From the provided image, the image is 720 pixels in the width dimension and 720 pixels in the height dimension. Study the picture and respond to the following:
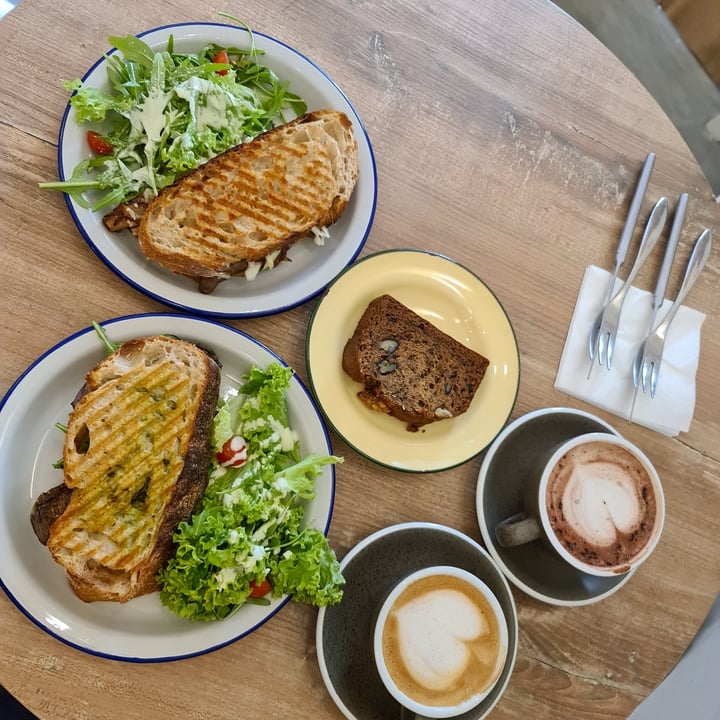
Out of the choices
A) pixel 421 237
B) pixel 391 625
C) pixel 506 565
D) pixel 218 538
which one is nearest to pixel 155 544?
pixel 218 538

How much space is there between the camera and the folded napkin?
198 cm

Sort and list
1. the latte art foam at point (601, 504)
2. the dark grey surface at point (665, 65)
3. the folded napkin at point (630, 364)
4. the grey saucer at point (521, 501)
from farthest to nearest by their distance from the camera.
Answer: the dark grey surface at point (665, 65) < the folded napkin at point (630, 364) < the grey saucer at point (521, 501) < the latte art foam at point (601, 504)

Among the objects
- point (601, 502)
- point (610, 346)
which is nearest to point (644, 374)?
point (610, 346)

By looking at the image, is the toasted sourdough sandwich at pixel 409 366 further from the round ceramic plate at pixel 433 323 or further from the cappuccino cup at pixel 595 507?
the cappuccino cup at pixel 595 507

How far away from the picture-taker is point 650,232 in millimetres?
2043

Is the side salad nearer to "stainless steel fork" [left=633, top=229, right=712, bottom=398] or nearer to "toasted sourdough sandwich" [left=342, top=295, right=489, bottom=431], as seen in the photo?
"toasted sourdough sandwich" [left=342, top=295, right=489, bottom=431]

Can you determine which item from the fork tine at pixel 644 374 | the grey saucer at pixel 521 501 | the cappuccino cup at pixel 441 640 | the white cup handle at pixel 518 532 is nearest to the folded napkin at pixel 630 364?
the fork tine at pixel 644 374

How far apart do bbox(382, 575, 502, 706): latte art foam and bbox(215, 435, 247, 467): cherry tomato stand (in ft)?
1.72

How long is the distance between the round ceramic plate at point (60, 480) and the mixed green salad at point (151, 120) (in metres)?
0.37

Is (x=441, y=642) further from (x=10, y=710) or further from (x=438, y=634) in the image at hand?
(x=10, y=710)

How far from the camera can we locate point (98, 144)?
1670mm

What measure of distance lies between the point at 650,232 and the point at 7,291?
6.11 feet

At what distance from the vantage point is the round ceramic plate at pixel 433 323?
5.68 ft

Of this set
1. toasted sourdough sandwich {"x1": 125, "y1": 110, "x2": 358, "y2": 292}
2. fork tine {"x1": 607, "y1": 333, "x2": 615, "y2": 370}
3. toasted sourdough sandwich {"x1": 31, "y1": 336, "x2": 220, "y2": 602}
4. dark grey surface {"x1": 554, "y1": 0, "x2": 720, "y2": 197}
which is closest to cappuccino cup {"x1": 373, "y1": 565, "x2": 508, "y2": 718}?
toasted sourdough sandwich {"x1": 31, "y1": 336, "x2": 220, "y2": 602}
